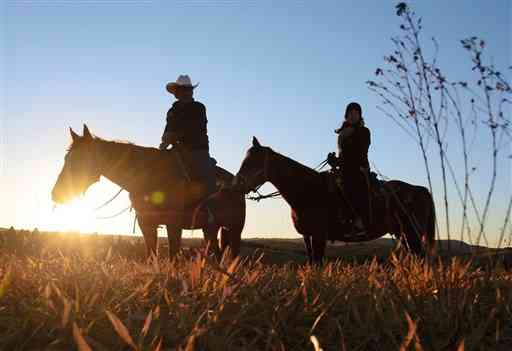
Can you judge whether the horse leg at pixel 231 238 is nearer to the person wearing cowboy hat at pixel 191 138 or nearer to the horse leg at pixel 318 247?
the person wearing cowboy hat at pixel 191 138

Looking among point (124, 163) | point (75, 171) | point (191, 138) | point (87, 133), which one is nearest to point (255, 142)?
point (191, 138)

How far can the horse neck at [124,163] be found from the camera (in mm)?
8398

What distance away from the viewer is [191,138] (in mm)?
8789

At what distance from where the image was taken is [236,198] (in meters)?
9.84

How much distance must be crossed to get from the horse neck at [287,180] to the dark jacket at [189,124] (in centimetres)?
123

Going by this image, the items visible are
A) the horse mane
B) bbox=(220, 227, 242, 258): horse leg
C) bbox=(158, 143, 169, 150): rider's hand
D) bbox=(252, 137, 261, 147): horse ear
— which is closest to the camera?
bbox=(158, 143, 169, 150): rider's hand

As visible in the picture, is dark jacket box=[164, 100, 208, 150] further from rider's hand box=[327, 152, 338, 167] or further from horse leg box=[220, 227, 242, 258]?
rider's hand box=[327, 152, 338, 167]

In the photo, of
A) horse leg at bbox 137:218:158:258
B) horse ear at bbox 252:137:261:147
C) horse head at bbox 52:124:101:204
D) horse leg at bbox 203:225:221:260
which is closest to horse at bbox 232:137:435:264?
horse ear at bbox 252:137:261:147

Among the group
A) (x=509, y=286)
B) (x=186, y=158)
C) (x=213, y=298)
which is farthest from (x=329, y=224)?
(x=213, y=298)

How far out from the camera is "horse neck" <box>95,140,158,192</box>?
8.40 metres

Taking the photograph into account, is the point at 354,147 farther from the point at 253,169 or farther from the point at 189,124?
the point at 189,124

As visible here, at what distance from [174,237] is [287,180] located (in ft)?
7.55

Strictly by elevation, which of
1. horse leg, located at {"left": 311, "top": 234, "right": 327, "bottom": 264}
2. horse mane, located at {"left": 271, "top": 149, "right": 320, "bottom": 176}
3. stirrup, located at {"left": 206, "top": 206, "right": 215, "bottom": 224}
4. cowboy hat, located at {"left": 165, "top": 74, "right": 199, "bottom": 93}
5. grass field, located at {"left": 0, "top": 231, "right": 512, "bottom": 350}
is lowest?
grass field, located at {"left": 0, "top": 231, "right": 512, "bottom": 350}

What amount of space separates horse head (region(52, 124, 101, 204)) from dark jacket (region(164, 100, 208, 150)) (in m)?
1.34
